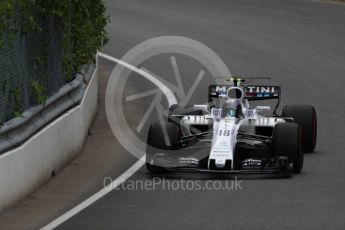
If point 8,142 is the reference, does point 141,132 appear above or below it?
below

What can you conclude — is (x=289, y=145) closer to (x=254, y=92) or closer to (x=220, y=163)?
(x=220, y=163)

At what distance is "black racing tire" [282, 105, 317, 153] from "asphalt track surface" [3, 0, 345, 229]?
24 centimetres

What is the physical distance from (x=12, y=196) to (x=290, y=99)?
32.8ft

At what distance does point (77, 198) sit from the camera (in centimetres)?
1462

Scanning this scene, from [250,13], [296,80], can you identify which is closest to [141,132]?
[296,80]

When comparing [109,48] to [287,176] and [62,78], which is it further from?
[287,176]

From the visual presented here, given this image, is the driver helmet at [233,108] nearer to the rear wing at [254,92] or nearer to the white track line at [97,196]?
the rear wing at [254,92]

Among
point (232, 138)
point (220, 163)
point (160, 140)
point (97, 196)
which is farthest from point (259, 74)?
point (97, 196)

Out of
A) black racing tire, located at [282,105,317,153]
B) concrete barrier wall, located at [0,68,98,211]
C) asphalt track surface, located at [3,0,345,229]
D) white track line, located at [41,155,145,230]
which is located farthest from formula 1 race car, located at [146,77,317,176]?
concrete barrier wall, located at [0,68,98,211]

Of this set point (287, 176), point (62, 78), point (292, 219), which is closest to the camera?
point (292, 219)

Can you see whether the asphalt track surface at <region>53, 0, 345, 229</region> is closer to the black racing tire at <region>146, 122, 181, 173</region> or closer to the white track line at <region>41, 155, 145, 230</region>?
the white track line at <region>41, 155, 145, 230</region>

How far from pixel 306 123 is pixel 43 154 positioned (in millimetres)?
4089

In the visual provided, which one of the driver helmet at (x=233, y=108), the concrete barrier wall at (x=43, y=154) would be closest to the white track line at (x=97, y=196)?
the concrete barrier wall at (x=43, y=154)

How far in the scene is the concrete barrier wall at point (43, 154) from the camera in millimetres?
13789
